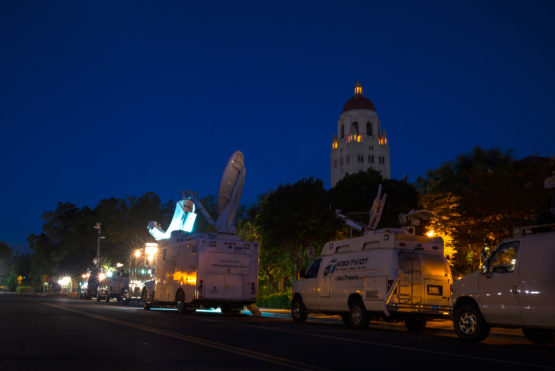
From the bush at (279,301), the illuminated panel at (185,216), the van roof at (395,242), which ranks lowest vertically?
the bush at (279,301)

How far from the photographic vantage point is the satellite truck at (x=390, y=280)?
15664 millimetres

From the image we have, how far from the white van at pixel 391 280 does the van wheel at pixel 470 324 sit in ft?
8.03

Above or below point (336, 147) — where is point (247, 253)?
below

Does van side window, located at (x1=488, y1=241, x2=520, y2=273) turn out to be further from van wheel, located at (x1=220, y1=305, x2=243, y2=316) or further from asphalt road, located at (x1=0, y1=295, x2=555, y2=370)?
van wheel, located at (x1=220, y1=305, x2=243, y2=316)

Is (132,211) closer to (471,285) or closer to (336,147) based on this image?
(471,285)

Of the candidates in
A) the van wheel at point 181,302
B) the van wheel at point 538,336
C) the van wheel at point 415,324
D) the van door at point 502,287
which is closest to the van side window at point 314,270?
the van wheel at point 415,324

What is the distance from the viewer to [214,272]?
72.5ft

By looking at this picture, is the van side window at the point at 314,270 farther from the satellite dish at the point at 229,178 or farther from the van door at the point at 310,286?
the satellite dish at the point at 229,178

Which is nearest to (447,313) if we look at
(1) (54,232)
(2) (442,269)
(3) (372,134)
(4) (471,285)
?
(2) (442,269)

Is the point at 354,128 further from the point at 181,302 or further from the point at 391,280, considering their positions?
the point at 391,280

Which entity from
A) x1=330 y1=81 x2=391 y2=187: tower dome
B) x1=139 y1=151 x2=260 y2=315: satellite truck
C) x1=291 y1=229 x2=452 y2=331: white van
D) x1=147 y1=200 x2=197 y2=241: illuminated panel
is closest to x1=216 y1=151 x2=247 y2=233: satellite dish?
x1=139 y1=151 x2=260 y2=315: satellite truck

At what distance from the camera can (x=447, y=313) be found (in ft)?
52.5

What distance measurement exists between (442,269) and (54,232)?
235 ft

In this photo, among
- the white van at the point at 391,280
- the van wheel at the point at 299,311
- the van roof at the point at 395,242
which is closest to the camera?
the white van at the point at 391,280
